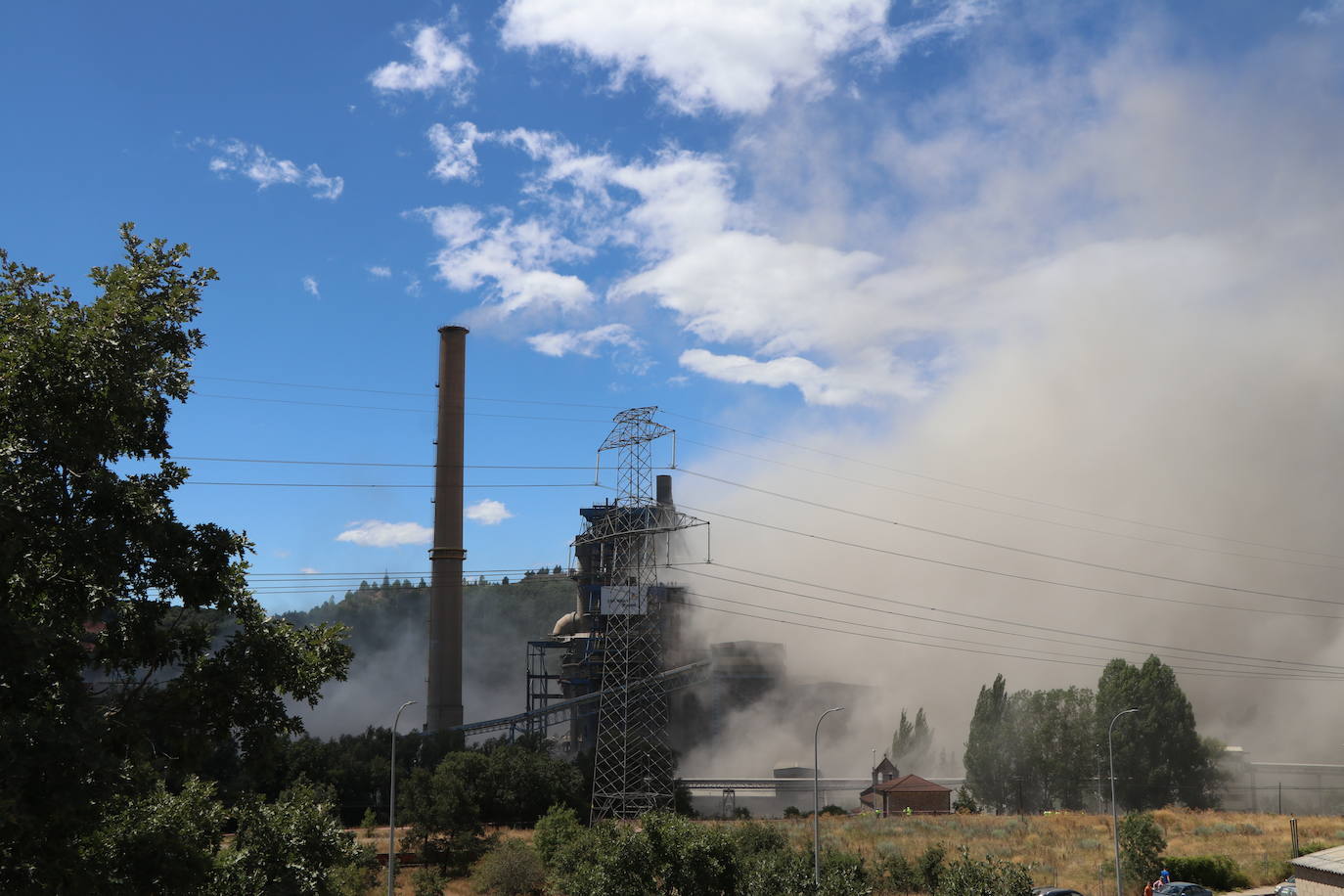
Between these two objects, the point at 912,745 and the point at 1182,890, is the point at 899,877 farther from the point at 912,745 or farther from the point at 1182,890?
the point at 912,745

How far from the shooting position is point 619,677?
97625 mm

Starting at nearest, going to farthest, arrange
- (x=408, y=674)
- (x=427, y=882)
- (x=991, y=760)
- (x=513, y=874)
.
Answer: (x=427, y=882)
(x=513, y=874)
(x=991, y=760)
(x=408, y=674)

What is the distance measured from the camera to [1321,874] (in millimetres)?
23141

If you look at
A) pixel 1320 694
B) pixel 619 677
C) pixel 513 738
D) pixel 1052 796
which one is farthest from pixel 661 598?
pixel 1320 694

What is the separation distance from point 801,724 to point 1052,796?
96.0 ft

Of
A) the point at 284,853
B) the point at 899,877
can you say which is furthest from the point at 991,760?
the point at 284,853

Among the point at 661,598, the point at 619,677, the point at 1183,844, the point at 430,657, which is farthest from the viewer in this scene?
the point at 661,598

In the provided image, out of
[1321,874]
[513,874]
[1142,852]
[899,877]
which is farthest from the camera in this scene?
[513,874]

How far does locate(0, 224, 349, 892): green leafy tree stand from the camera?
39.7 feet

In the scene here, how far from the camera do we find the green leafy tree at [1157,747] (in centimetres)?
9112

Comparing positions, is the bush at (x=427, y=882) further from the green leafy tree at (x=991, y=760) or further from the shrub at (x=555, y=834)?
the green leafy tree at (x=991, y=760)

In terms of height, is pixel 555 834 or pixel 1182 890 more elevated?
pixel 555 834

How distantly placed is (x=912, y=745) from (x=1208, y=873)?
67.6 meters

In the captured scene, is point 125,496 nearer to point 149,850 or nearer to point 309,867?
point 149,850
